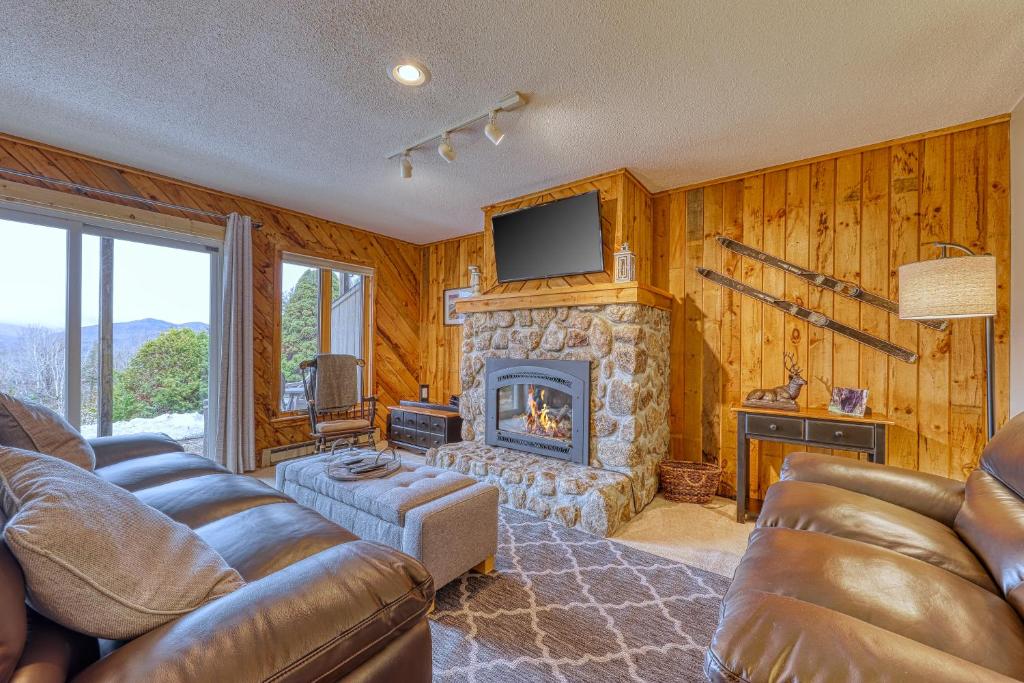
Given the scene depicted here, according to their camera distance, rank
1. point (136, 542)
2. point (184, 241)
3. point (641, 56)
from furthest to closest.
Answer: point (184, 241)
point (641, 56)
point (136, 542)

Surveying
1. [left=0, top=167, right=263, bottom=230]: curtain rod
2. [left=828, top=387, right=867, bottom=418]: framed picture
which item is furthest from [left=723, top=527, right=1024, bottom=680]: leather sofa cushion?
[left=0, top=167, right=263, bottom=230]: curtain rod

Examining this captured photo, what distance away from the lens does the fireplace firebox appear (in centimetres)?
311

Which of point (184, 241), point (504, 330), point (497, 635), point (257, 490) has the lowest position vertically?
point (497, 635)

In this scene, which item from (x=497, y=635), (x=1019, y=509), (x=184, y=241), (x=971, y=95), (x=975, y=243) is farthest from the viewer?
(x=184, y=241)

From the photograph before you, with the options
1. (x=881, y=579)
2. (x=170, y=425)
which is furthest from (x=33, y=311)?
(x=881, y=579)

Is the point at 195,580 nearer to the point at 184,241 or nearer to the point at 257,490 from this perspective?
the point at 257,490

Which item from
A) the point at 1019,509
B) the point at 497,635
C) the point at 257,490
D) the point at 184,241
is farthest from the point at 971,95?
the point at 184,241

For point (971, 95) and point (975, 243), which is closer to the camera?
point (971, 95)

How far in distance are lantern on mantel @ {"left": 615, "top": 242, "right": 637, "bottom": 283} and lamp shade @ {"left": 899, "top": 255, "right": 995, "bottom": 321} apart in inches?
55.4

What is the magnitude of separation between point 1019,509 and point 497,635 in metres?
1.69

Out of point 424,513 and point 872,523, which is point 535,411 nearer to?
point 424,513

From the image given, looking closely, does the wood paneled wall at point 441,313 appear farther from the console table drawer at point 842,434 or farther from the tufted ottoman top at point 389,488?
the console table drawer at point 842,434

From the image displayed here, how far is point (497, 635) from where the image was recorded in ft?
5.44

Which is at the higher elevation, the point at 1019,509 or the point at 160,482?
the point at 1019,509
